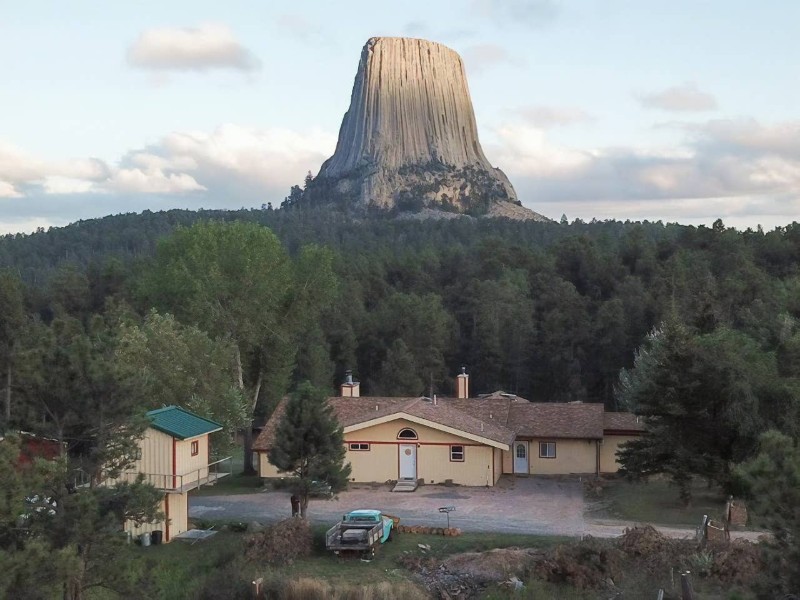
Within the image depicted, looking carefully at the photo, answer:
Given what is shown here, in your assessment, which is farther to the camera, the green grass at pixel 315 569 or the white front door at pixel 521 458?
the white front door at pixel 521 458

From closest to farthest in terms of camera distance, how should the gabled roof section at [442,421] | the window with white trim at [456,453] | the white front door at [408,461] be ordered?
the gabled roof section at [442,421]
the window with white trim at [456,453]
the white front door at [408,461]

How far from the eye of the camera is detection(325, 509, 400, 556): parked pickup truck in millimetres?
21609

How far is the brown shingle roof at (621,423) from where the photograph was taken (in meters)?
32.0

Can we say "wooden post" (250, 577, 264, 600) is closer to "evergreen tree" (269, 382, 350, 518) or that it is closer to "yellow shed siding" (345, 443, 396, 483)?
"evergreen tree" (269, 382, 350, 518)

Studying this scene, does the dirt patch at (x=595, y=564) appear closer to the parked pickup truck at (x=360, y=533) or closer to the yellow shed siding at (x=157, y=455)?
the parked pickup truck at (x=360, y=533)

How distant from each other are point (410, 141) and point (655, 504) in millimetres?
119351

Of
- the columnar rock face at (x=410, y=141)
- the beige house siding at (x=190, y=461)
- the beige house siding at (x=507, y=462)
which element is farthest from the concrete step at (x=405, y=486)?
the columnar rock face at (x=410, y=141)

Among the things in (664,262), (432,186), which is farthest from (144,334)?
(432,186)

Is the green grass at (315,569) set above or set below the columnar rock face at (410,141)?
below

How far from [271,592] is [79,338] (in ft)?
23.1

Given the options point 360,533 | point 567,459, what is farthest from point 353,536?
point 567,459

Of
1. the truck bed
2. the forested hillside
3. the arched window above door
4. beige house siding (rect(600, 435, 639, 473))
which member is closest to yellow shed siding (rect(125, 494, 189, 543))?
the truck bed

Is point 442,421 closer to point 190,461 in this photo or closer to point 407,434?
point 407,434

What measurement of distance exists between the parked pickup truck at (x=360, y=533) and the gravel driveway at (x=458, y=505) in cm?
226
